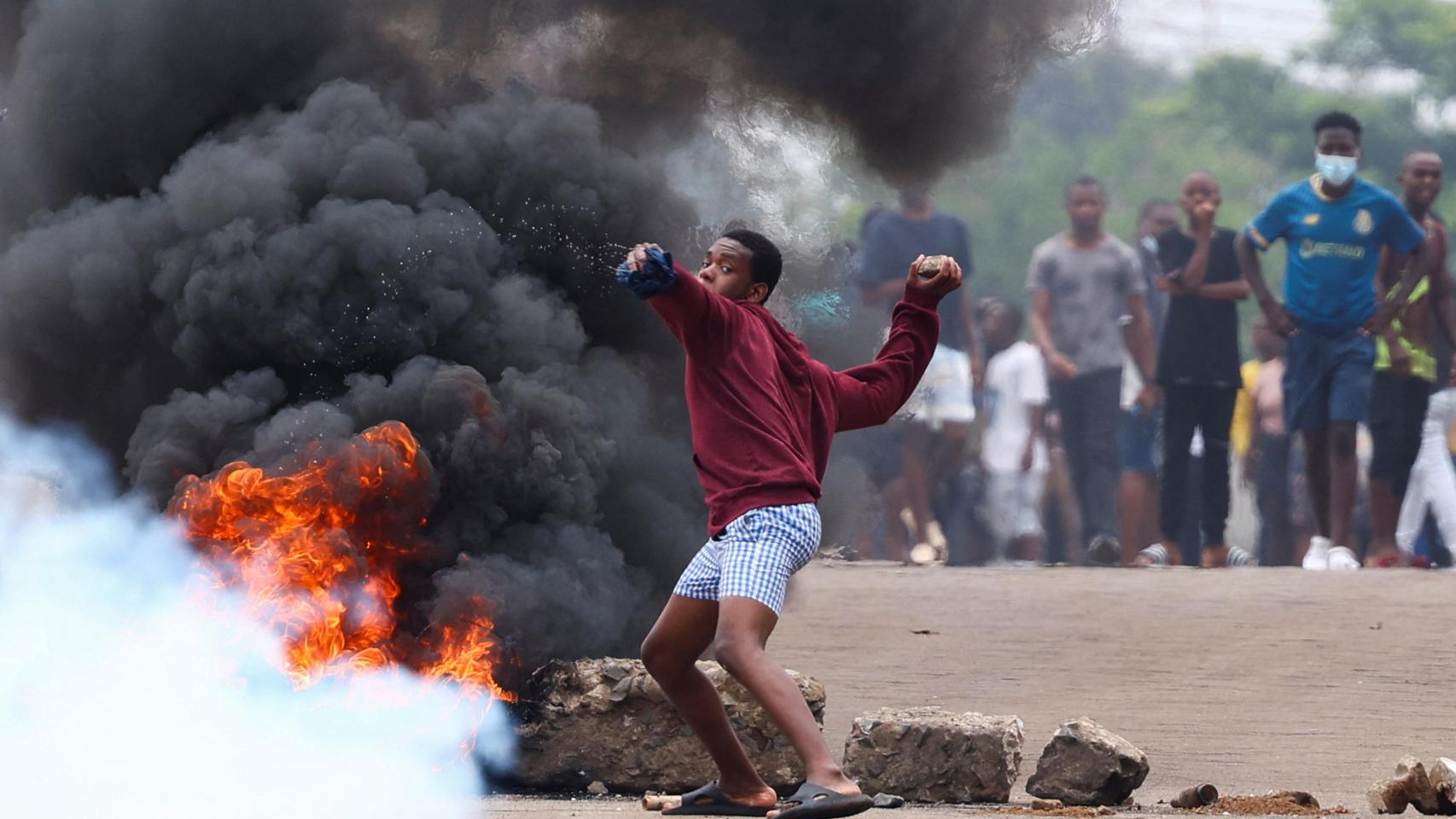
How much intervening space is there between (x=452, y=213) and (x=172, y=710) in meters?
2.99

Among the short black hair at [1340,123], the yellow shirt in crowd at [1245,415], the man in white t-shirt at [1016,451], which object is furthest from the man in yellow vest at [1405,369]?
the man in white t-shirt at [1016,451]

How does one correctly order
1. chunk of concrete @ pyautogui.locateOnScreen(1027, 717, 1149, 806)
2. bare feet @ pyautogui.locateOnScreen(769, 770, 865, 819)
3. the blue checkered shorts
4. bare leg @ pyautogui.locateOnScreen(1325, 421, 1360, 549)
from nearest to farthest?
1. bare feet @ pyautogui.locateOnScreen(769, 770, 865, 819)
2. the blue checkered shorts
3. chunk of concrete @ pyautogui.locateOnScreen(1027, 717, 1149, 806)
4. bare leg @ pyautogui.locateOnScreen(1325, 421, 1360, 549)

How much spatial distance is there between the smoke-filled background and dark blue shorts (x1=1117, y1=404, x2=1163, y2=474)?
547cm

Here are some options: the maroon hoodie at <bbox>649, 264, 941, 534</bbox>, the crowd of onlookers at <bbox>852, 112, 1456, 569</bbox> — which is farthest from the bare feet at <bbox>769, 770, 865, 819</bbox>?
the crowd of onlookers at <bbox>852, 112, 1456, 569</bbox>

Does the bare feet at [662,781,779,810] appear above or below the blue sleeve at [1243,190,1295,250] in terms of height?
below

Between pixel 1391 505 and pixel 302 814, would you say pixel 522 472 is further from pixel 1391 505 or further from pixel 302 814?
pixel 1391 505

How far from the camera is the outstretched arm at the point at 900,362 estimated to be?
23.0ft

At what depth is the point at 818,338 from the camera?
10.9 meters

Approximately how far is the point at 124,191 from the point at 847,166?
3627 millimetres

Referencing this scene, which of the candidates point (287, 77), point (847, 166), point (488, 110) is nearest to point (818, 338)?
point (847, 166)

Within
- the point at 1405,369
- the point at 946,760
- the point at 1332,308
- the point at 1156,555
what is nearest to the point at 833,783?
the point at 946,760

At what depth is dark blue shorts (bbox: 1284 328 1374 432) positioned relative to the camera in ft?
46.1

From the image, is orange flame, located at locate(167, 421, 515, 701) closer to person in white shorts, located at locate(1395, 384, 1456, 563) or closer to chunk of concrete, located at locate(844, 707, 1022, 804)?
chunk of concrete, located at locate(844, 707, 1022, 804)

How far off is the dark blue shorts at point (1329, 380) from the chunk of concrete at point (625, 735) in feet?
21.4
